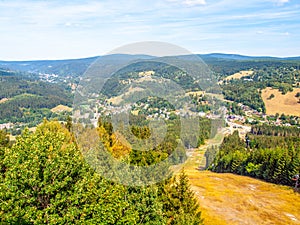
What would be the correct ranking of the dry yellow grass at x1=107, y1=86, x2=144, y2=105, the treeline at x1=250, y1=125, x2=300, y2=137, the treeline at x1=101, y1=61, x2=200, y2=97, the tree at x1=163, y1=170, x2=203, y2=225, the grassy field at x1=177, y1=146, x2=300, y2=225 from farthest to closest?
the treeline at x1=250, y1=125, x2=300, y2=137
the grassy field at x1=177, y1=146, x2=300, y2=225
the dry yellow grass at x1=107, y1=86, x2=144, y2=105
the tree at x1=163, y1=170, x2=203, y2=225
the treeline at x1=101, y1=61, x2=200, y2=97

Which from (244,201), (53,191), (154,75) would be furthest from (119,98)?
(244,201)

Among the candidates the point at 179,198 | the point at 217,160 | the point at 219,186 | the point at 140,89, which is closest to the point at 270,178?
the point at 219,186

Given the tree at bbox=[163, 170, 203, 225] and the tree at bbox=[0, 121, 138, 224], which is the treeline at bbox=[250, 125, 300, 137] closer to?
the tree at bbox=[163, 170, 203, 225]

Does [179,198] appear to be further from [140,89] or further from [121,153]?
[140,89]

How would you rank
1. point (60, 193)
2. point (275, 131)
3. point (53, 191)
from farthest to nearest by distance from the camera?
point (275, 131) < point (60, 193) < point (53, 191)

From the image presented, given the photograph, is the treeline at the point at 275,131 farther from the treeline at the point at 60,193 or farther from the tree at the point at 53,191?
the tree at the point at 53,191

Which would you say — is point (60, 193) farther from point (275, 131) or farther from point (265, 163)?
point (275, 131)

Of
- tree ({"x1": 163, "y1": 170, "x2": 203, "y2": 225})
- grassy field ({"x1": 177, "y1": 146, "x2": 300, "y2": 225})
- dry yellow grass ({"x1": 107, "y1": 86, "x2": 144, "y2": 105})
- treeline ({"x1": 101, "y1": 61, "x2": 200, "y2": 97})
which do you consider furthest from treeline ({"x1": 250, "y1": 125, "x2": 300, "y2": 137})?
dry yellow grass ({"x1": 107, "y1": 86, "x2": 144, "y2": 105})
